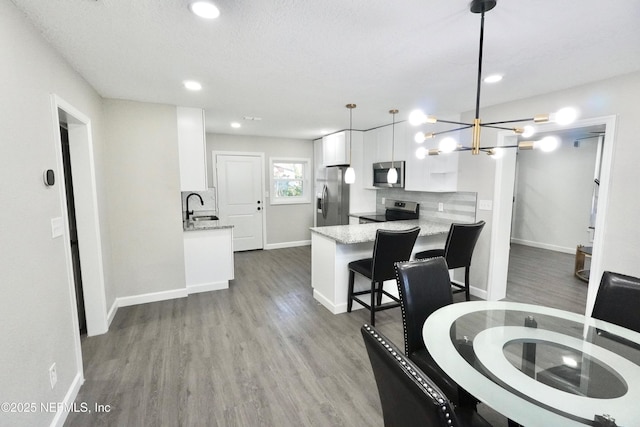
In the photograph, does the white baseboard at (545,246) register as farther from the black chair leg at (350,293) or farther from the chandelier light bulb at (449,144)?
the chandelier light bulb at (449,144)

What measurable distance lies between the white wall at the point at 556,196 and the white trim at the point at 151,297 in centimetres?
705

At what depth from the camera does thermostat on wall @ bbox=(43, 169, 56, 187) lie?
5.76 feet

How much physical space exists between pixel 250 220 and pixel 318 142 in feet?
7.08

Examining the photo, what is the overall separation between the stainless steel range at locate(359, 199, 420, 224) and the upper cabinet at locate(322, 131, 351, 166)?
103 cm

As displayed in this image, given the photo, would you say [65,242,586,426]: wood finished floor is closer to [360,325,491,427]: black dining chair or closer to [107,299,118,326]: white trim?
[107,299,118,326]: white trim

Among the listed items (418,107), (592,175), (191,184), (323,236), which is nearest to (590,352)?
(323,236)

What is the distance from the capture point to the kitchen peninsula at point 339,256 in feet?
10.4

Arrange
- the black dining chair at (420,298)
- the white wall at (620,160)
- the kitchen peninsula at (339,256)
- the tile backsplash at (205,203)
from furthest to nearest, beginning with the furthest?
the tile backsplash at (205,203) < the kitchen peninsula at (339,256) < the white wall at (620,160) < the black dining chair at (420,298)

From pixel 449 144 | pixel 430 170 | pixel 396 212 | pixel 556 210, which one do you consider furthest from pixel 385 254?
pixel 556 210

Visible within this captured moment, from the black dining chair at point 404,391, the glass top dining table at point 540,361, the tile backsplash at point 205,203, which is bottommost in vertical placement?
the glass top dining table at point 540,361

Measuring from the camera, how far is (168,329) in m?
2.90

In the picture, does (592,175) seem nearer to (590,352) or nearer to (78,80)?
(590,352)

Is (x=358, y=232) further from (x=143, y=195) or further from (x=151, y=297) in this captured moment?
(x=151, y=297)

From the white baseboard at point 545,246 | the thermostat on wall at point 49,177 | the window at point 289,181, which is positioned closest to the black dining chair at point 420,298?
the thermostat on wall at point 49,177
